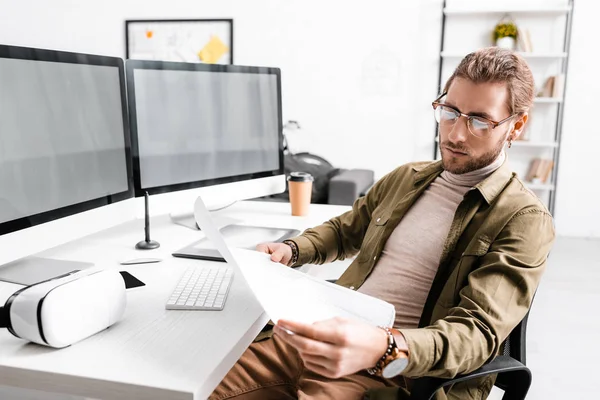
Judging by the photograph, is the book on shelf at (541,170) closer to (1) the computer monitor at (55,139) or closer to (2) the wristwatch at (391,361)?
(1) the computer monitor at (55,139)

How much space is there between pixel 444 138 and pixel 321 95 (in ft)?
11.1

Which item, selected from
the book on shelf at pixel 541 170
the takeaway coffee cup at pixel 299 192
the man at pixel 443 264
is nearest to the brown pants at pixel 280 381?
the man at pixel 443 264

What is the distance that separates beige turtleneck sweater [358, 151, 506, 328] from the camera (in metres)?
1.22

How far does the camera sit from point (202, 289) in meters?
1.13

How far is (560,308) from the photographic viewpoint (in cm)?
291

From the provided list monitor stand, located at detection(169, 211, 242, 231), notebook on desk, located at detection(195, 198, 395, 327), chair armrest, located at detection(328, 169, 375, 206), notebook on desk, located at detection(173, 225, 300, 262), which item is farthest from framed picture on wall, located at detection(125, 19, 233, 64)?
notebook on desk, located at detection(195, 198, 395, 327)

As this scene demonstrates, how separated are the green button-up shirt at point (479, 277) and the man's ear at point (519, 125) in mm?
75

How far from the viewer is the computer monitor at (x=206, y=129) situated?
1.55 metres

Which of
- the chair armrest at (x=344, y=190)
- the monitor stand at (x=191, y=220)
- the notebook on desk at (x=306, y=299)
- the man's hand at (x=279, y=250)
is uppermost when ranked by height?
the notebook on desk at (x=306, y=299)

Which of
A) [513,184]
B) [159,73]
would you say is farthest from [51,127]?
[513,184]

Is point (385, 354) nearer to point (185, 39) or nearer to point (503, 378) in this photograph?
point (503, 378)

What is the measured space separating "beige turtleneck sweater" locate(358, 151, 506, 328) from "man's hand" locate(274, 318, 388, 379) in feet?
1.39

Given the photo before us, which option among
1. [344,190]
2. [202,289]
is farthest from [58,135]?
[344,190]

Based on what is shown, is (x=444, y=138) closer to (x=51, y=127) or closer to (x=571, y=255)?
(x=51, y=127)
